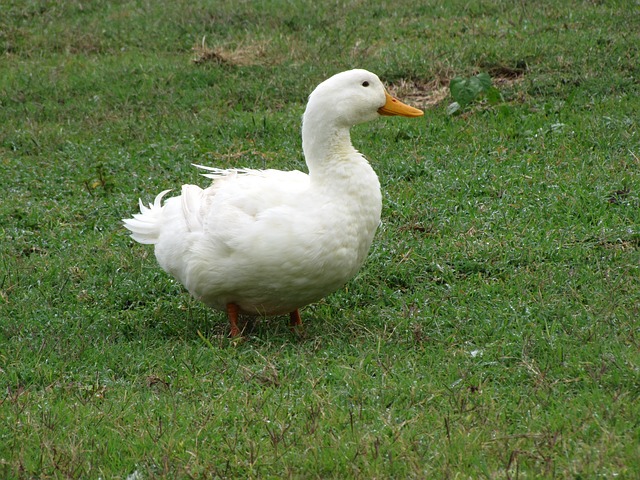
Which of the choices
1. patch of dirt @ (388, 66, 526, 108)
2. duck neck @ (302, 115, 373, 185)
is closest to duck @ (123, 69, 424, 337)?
duck neck @ (302, 115, 373, 185)

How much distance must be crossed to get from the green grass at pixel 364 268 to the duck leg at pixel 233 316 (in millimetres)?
178

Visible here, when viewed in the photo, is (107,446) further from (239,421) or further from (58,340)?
(58,340)

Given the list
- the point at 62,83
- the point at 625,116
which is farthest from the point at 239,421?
the point at 62,83

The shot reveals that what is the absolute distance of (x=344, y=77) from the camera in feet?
18.9

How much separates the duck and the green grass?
0.32 meters

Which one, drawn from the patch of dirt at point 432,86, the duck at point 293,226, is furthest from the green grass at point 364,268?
the duck at point 293,226

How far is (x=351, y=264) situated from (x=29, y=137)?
5.03 m

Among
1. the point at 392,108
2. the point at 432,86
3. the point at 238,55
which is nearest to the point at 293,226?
the point at 392,108

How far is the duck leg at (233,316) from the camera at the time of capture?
584 cm

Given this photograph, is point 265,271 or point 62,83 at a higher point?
point 265,271

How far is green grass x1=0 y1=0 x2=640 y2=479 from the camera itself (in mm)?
4230

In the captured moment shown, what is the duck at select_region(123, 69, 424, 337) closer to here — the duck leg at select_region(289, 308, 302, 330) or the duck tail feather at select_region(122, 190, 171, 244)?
the duck leg at select_region(289, 308, 302, 330)

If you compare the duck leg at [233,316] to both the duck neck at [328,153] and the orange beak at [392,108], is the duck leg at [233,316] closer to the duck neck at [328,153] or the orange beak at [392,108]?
the duck neck at [328,153]

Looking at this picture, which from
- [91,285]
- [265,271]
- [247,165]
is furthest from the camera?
[247,165]
